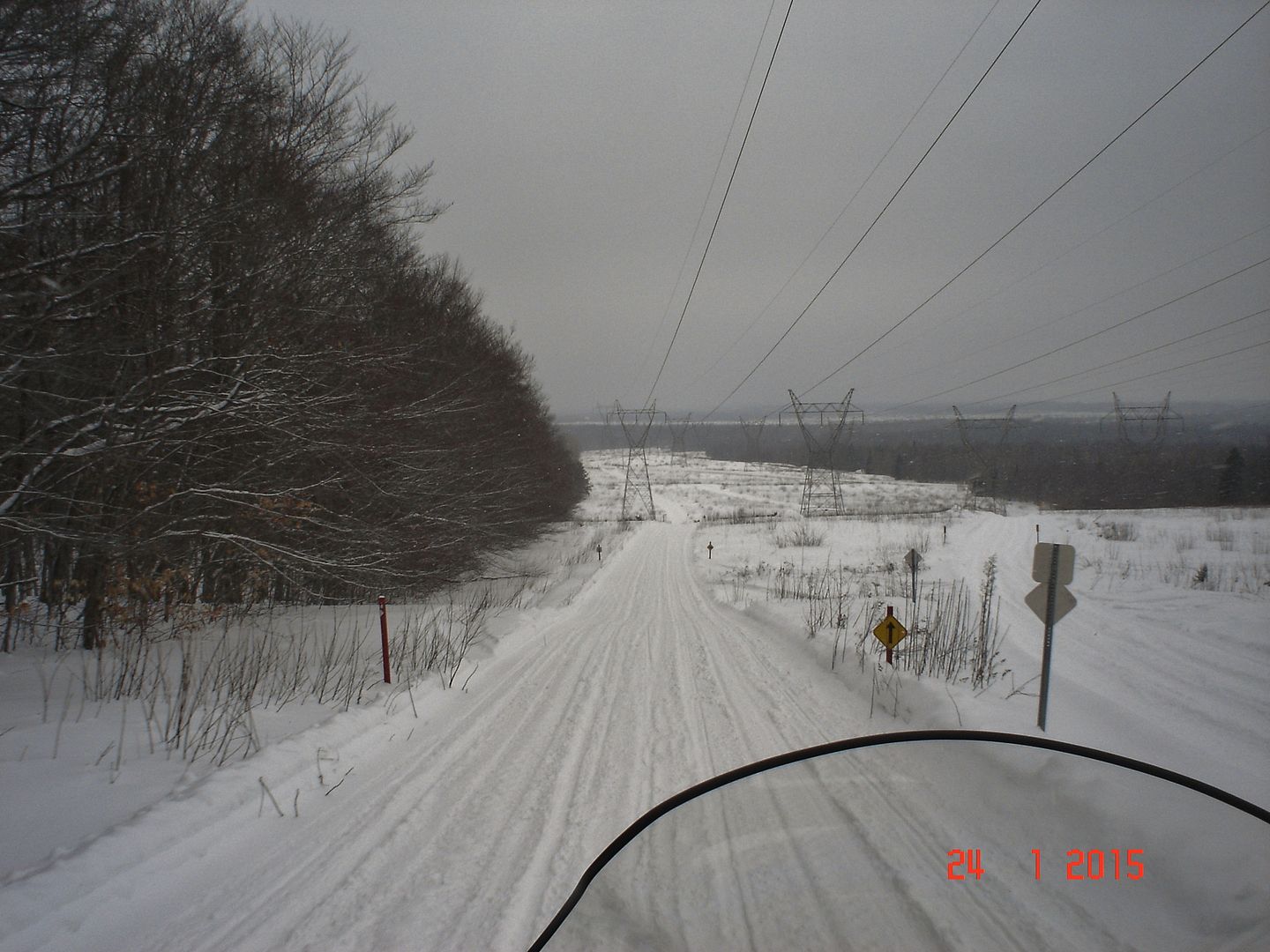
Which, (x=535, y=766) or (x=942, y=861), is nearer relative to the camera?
(x=942, y=861)

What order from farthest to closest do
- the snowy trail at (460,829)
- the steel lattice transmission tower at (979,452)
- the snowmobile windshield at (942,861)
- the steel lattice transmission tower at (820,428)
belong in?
the steel lattice transmission tower at (979,452) < the steel lattice transmission tower at (820,428) < the snowy trail at (460,829) < the snowmobile windshield at (942,861)

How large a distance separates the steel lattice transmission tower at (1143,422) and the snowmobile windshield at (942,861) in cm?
4796

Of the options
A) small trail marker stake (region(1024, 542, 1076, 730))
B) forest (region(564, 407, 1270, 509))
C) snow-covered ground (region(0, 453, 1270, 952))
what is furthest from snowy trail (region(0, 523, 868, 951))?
forest (region(564, 407, 1270, 509))

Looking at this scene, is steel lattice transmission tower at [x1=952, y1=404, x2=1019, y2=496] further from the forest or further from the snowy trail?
the snowy trail

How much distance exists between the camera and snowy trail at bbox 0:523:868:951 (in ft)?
9.19

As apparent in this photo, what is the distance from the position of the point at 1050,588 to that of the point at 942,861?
5.58 metres

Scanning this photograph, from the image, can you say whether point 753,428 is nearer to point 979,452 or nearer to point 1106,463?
point 979,452

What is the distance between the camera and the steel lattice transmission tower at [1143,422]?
37.6 meters

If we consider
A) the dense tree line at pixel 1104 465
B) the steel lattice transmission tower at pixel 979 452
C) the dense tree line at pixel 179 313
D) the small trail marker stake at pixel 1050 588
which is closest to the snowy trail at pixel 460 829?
the small trail marker stake at pixel 1050 588

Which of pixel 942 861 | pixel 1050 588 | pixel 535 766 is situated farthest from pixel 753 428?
pixel 942 861

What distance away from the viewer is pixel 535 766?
15.3 feet

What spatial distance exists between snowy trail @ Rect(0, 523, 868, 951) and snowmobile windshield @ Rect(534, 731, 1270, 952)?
6.54 ft

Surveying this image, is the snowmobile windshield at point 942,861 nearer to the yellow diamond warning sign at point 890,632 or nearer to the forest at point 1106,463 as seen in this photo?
the yellow diamond warning sign at point 890,632

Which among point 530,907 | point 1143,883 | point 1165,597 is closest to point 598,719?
point 530,907
